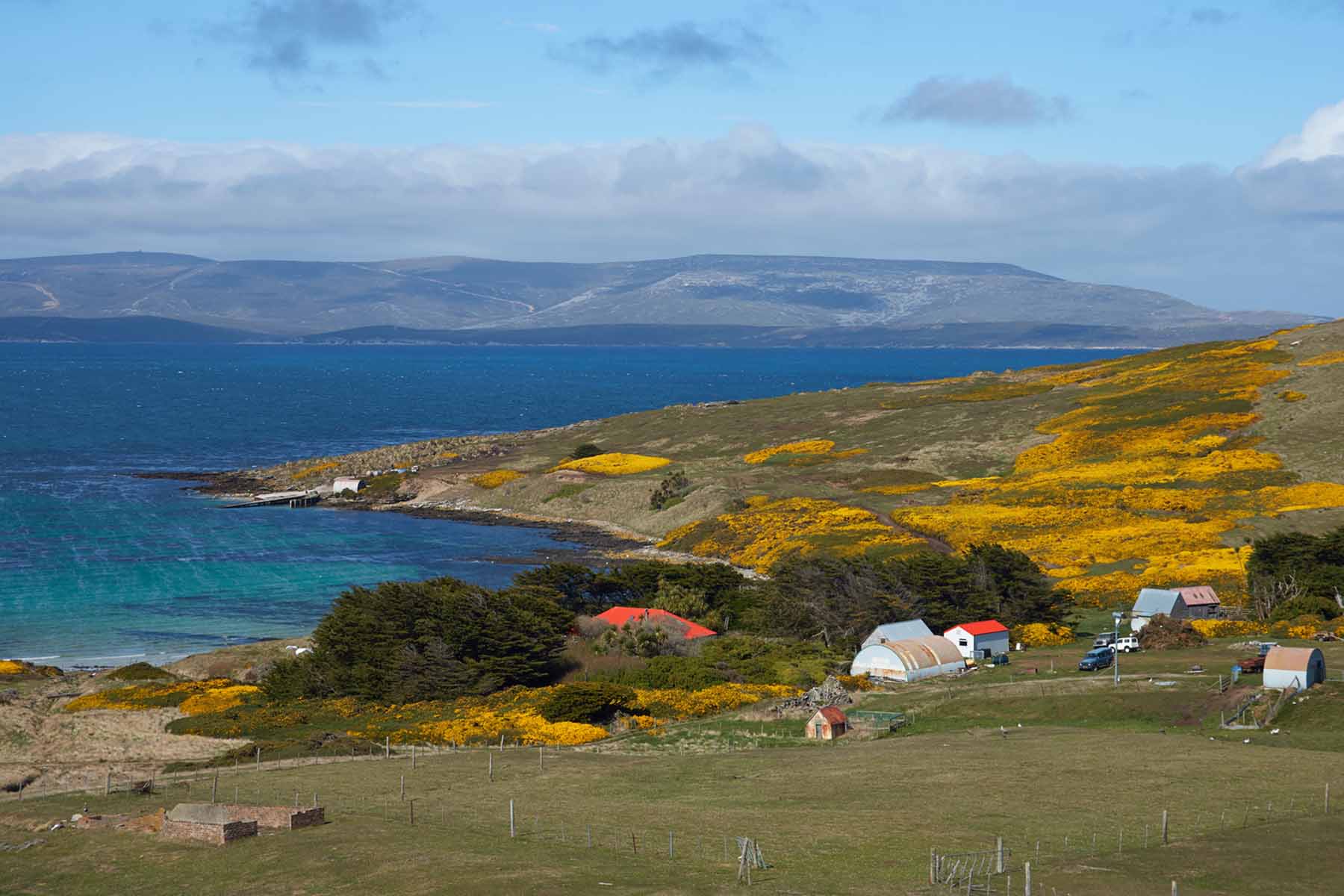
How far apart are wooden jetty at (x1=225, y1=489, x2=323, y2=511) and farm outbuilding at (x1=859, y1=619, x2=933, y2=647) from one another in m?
75.7

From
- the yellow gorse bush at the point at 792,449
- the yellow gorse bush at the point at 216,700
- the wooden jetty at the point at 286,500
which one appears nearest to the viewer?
the yellow gorse bush at the point at 216,700

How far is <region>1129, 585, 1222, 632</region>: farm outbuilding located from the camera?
7494 centimetres

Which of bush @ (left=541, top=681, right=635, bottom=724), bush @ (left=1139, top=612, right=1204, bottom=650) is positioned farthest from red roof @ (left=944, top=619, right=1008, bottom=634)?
bush @ (left=541, top=681, right=635, bottom=724)

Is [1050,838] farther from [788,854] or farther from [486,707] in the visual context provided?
[486,707]

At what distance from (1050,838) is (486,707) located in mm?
32953

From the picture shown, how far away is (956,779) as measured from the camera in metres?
43.1

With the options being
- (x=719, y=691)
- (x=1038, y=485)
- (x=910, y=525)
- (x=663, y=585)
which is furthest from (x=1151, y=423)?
(x=719, y=691)

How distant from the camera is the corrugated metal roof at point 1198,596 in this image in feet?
250

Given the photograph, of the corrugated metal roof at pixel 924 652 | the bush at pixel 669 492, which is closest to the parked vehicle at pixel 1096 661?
the corrugated metal roof at pixel 924 652

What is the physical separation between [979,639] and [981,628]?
642mm

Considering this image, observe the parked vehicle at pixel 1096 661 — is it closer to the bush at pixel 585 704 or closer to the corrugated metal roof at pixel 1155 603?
the corrugated metal roof at pixel 1155 603

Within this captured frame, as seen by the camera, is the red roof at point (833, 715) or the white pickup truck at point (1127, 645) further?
the white pickup truck at point (1127, 645)

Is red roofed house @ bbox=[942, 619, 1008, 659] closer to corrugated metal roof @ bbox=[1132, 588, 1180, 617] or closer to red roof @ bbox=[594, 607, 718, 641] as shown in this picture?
corrugated metal roof @ bbox=[1132, 588, 1180, 617]

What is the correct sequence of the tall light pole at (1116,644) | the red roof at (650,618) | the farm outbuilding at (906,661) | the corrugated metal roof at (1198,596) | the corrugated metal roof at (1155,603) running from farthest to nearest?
1. the corrugated metal roof at (1198,596)
2. the red roof at (650,618)
3. the corrugated metal roof at (1155,603)
4. the farm outbuilding at (906,661)
5. the tall light pole at (1116,644)
